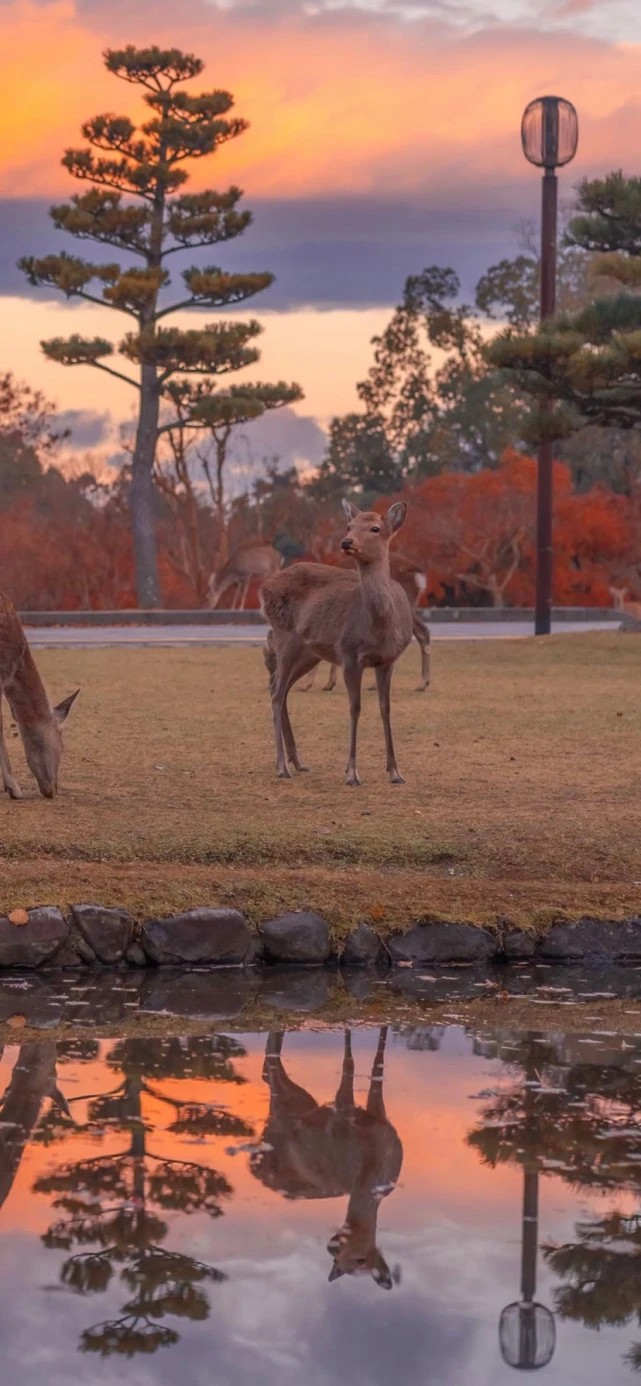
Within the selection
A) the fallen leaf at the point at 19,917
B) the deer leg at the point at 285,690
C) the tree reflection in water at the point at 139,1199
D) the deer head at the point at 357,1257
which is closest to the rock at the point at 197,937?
the fallen leaf at the point at 19,917

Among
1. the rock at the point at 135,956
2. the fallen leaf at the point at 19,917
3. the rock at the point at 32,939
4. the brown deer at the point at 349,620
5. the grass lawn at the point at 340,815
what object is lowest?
the rock at the point at 135,956

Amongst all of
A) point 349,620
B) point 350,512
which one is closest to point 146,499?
point 350,512

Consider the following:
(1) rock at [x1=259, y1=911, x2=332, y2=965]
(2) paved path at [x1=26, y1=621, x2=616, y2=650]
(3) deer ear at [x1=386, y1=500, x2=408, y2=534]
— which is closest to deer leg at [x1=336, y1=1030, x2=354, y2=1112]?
(1) rock at [x1=259, y1=911, x2=332, y2=965]

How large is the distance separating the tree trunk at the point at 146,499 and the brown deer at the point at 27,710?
85.2 feet

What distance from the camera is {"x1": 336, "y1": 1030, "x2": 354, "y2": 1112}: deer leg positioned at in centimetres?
591

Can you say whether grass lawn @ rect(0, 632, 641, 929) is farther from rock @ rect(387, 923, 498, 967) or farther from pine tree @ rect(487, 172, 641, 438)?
pine tree @ rect(487, 172, 641, 438)

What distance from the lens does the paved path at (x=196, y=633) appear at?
85.0ft

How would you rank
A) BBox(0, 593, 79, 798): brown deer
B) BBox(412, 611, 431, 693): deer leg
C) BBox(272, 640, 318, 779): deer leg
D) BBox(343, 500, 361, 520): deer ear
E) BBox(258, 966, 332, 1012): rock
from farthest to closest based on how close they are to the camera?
BBox(412, 611, 431, 693): deer leg → BBox(272, 640, 318, 779): deer leg → BBox(343, 500, 361, 520): deer ear → BBox(0, 593, 79, 798): brown deer → BBox(258, 966, 332, 1012): rock

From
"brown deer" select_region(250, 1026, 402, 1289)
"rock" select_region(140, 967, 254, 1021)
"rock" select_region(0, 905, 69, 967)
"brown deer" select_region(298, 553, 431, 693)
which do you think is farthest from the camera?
"brown deer" select_region(298, 553, 431, 693)

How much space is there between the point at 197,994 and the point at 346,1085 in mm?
1356

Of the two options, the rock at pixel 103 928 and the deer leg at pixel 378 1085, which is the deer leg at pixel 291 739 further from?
the deer leg at pixel 378 1085

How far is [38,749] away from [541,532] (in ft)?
55.4

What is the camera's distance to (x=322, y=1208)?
16.5 feet

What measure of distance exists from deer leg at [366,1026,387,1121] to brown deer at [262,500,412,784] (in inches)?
158
